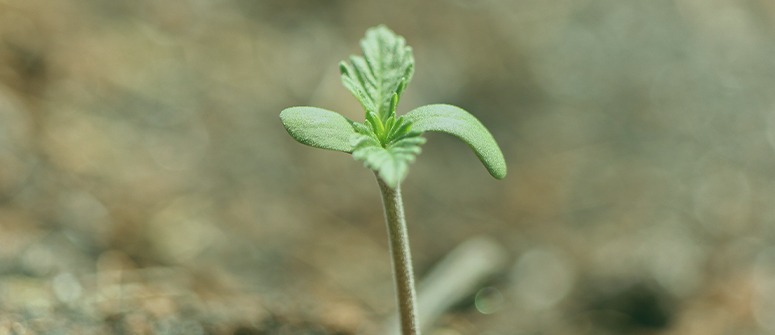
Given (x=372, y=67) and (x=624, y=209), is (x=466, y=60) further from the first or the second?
(x=372, y=67)

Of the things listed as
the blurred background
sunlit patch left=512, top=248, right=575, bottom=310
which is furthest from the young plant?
sunlit patch left=512, top=248, right=575, bottom=310

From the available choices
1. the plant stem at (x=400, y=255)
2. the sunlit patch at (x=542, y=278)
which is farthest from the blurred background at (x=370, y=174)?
the plant stem at (x=400, y=255)

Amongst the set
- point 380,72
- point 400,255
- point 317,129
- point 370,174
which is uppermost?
point 370,174

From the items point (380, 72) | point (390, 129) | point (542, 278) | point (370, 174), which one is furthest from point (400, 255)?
point (370, 174)

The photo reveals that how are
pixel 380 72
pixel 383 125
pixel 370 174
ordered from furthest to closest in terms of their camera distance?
pixel 370 174 < pixel 380 72 < pixel 383 125

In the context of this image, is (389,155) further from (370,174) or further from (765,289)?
(765,289)

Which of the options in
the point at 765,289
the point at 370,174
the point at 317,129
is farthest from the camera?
the point at 370,174

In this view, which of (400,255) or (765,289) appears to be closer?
(400,255)

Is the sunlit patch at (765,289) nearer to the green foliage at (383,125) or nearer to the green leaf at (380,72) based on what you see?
the green foliage at (383,125)
